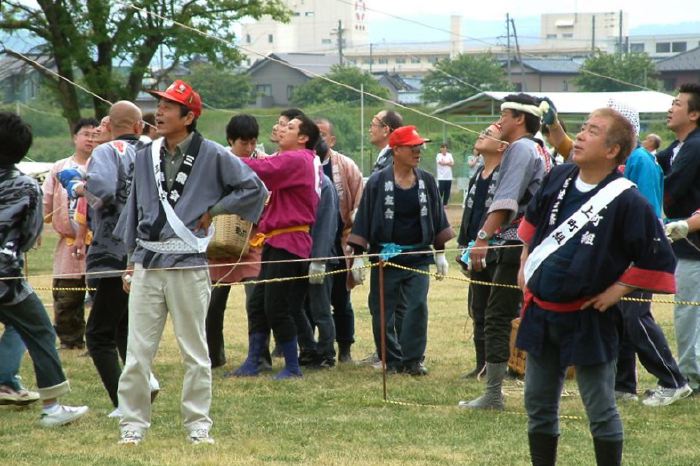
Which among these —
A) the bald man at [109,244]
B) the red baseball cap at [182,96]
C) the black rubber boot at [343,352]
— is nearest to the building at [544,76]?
the black rubber boot at [343,352]

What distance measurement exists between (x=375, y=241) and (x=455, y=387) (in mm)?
1258

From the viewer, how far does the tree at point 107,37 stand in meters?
21.8

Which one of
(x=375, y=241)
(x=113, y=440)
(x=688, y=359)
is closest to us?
(x=113, y=440)

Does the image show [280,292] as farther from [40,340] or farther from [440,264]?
[40,340]

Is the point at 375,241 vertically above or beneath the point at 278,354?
above

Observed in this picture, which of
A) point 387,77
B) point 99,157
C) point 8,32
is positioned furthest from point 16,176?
point 387,77

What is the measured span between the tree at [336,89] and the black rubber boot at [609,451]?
41.1 metres

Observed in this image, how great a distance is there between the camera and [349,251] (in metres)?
8.90

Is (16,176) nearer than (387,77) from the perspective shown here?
Yes

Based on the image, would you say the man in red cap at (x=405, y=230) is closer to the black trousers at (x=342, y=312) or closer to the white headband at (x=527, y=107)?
the black trousers at (x=342, y=312)

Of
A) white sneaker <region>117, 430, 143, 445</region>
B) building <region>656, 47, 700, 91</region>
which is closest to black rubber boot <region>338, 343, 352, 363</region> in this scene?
white sneaker <region>117, 430, 143, 445</region>

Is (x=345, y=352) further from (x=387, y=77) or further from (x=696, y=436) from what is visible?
(x=387, y=77)

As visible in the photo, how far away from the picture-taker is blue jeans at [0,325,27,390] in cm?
721

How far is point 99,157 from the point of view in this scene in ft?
21.7
